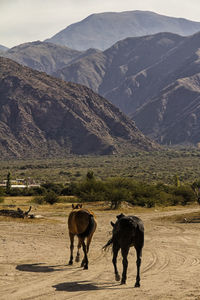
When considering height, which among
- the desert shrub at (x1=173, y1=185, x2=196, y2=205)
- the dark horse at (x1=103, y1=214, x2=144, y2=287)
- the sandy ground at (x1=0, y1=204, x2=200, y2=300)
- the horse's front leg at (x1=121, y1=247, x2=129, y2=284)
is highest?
the dark horse at (x1=103, y1=214, x2=144, y2=287)

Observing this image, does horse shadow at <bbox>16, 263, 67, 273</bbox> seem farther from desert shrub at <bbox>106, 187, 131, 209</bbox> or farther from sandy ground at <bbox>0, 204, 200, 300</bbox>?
desert shrub at <bbox>106, 187, 131, 209</bbox>

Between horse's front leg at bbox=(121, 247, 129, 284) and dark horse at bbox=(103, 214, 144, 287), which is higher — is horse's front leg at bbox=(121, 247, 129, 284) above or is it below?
below

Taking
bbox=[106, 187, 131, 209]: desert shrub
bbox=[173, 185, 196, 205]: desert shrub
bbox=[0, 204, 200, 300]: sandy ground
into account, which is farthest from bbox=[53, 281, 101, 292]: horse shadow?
bbox=[173, 185, 196, 205]: desert shrub

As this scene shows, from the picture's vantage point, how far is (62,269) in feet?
51.5

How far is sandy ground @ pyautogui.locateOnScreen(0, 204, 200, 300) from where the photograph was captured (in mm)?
12680

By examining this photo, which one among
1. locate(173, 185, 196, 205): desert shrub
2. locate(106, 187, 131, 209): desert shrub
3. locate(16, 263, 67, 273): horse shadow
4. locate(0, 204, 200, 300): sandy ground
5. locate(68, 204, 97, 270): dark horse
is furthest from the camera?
locate(173, 185, 196, 205): desert shrub

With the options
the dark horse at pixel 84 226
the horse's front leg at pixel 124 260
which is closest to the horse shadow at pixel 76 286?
the horse's front leg at pixel 124 260

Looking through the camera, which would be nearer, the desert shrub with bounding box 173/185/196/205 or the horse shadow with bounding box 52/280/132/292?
the horse shadow with bounding box 52/280/132/292

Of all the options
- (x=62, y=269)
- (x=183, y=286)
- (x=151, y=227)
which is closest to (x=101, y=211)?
(x=151, y=227)

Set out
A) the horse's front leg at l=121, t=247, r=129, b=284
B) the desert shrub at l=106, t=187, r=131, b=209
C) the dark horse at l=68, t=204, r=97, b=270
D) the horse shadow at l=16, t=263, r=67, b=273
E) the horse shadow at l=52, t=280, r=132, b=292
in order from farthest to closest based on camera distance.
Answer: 1. the desert shrub at l=106, t=187, r=131, b=209
2. the dark horse at l=68, t=204, r=97, b=270
3. the horse shadow at l=16, t=263, r=67, b=273
4. the horse's front leg at l=121, t=247, r=129, b=284
5. the horse shadow at l=52, t=280, r=132, b=292

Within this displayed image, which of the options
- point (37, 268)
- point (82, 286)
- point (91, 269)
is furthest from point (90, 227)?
point (82, 286)

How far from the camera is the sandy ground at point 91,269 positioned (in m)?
12.7

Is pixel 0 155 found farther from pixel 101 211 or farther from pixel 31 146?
pixel 101 211

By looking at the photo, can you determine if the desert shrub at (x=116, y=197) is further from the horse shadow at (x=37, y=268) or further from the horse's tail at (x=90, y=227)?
the horse's tail at (x=90, y=227)
